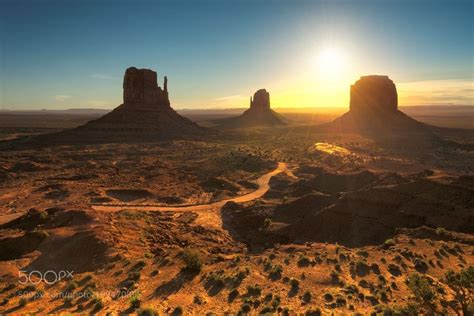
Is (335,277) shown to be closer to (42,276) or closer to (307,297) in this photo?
(307,297)

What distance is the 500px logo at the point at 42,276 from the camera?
51.0ft

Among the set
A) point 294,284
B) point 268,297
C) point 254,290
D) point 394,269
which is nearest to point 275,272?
point 294,284

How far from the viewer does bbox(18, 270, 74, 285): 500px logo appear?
1555cm

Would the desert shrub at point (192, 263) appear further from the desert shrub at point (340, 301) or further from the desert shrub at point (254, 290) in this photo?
the desert shrub at point (340, 301)

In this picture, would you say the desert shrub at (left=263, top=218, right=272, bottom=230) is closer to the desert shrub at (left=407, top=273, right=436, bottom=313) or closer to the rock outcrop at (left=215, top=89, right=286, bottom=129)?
the desert shrub at (left=407, top=273, right=436, bottom=313)

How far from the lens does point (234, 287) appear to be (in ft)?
46.5

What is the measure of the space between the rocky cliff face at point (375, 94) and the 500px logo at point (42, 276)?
9982 cm

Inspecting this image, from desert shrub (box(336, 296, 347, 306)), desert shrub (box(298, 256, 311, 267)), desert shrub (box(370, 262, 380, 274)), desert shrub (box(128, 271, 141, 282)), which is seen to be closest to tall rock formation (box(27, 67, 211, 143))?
desert shrub (box(128, 271, 141, 282))

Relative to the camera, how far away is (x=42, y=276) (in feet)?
53.8

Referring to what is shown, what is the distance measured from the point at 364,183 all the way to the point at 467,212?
14991 mm

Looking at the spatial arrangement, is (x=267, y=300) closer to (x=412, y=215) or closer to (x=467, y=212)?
(x=412, y=215)

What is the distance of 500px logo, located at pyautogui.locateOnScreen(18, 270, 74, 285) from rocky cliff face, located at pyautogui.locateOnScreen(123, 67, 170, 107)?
81.7 metres

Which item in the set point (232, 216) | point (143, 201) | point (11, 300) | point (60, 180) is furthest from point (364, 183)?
point (60, 180)

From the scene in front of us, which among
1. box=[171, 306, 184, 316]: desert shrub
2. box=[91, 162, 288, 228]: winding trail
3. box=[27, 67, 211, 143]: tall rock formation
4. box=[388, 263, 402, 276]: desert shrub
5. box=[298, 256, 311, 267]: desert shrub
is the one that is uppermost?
box=[27, 67, 211, 143]: tall rock formation
